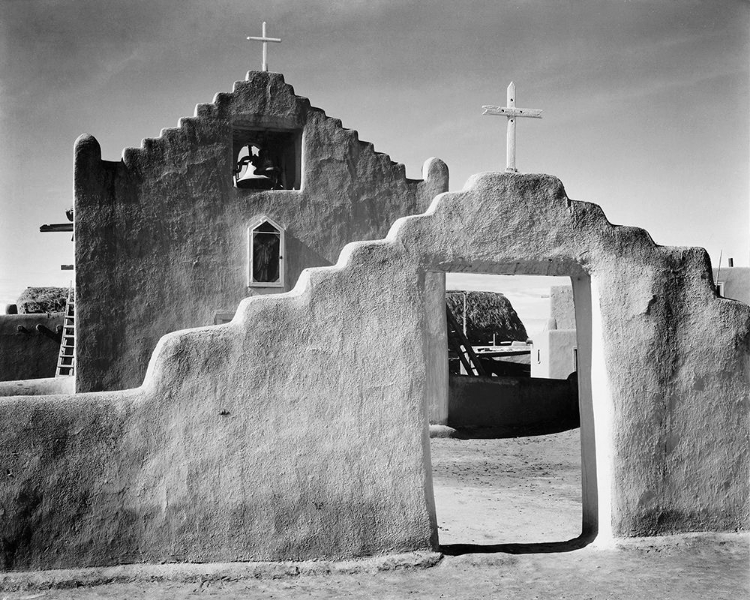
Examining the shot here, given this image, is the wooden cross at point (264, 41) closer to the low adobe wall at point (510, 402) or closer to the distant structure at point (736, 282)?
the low adobe wall at point (510, 402)

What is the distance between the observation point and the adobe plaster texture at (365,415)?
204 inches

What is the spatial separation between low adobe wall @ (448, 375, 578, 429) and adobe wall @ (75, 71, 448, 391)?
3.10 metres

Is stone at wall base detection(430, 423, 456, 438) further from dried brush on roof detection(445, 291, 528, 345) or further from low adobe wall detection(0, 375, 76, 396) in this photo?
dried brush on roof detection(445, 291, 528, 345)

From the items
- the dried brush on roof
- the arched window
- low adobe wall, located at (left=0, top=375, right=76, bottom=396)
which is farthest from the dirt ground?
the dried brush on roof

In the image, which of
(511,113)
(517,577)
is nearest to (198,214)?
(511,113)

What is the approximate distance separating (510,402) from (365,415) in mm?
8837

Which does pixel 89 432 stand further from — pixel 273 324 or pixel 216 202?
pixel 216 202

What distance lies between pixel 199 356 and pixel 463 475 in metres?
5.76

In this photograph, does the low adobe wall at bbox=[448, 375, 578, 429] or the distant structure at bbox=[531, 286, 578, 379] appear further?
the distant structure at bbox=[531, 286, 578, 379]

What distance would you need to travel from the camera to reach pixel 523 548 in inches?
245

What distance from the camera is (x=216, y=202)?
12664 millimetres

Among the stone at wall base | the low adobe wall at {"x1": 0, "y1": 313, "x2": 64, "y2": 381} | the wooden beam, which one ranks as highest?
the wooden beam

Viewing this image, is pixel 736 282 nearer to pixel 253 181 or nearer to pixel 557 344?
pixel 557 344

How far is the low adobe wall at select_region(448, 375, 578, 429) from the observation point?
13.7m
